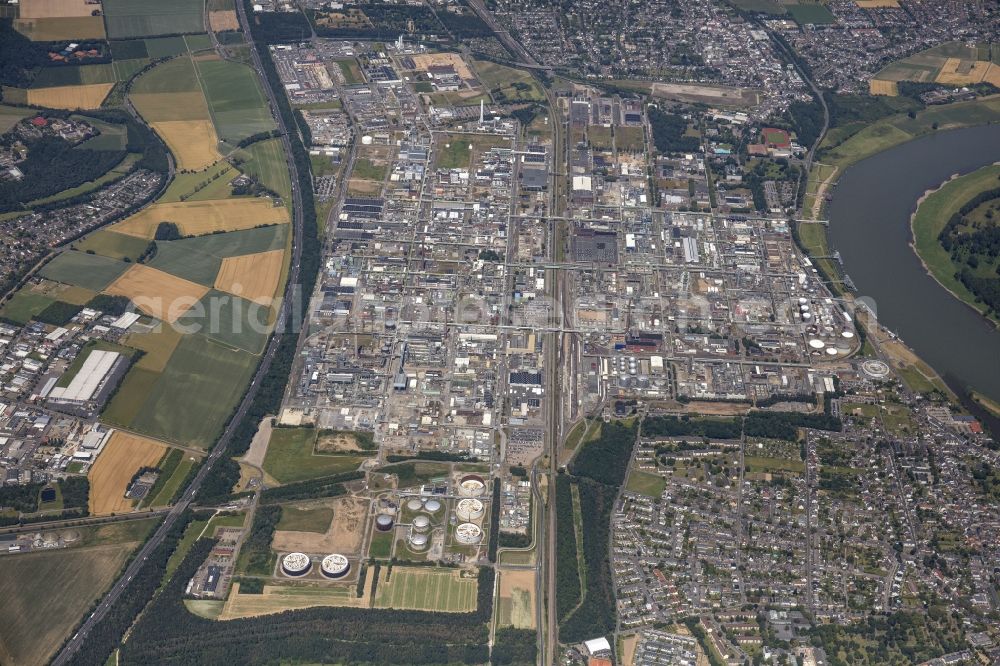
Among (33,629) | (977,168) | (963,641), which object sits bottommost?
(33,629)

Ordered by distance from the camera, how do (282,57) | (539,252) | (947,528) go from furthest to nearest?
(282,57)
(539,252)
(947,528)

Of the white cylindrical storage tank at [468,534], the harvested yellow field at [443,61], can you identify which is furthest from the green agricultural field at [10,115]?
the white cylindrical storage tank at [468,534]

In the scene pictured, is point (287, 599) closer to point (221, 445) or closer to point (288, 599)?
point (288, 599)

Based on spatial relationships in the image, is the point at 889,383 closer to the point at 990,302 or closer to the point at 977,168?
the point at 990,302

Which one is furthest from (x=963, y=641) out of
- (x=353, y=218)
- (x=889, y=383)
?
(x=353, y=218)

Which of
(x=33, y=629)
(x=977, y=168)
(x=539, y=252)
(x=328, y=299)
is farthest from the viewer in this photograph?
(x=977, y=168)

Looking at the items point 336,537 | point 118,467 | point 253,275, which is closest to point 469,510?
point 336,537

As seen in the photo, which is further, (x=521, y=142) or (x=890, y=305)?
(x=521, y=142)
